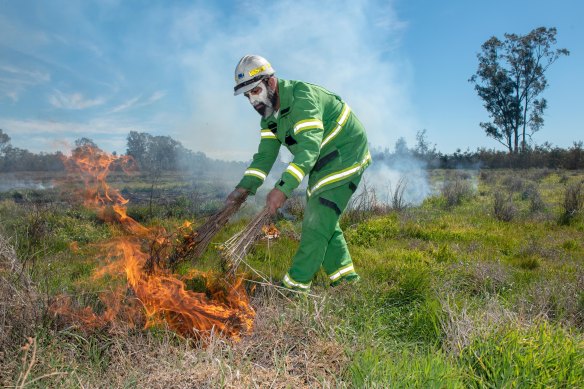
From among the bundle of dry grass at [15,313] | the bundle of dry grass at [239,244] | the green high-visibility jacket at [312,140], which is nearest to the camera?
the bundle of dry grass at [15,313]

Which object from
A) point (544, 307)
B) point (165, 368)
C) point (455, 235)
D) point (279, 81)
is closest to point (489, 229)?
point (455, 235)

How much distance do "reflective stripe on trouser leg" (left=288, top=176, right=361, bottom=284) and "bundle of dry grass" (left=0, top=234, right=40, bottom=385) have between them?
85.6 inches

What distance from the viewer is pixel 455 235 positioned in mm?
7531

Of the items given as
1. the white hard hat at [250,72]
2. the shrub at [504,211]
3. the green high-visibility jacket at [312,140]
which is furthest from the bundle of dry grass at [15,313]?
the shrub at [504,211]

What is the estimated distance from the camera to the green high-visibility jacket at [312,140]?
3.86m

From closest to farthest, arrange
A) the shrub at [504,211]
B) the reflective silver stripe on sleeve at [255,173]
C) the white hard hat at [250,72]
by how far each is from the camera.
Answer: the white hard hat at [250,72] < the reflective silver stripe on sleeve at [255,173] < the shrub at [504,211]

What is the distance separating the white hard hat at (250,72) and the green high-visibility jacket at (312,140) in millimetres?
245

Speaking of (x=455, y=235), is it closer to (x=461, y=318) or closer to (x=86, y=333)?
(x=461, y=318)

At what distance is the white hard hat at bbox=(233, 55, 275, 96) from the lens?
3979 mm

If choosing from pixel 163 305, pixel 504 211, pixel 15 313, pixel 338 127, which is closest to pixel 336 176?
pixel 338 127

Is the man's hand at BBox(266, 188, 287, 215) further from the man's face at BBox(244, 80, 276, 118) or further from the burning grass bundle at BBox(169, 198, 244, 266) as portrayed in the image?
the man's face at BBox(244, 80, 276, 118)

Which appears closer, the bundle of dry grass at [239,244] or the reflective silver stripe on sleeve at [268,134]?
the bundle of dry grass at [239,244]

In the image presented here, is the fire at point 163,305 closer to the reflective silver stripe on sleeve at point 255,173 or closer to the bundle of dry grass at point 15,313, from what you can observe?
the bundle of dry grass at point 15,313

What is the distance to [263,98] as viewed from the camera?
4152 mm
